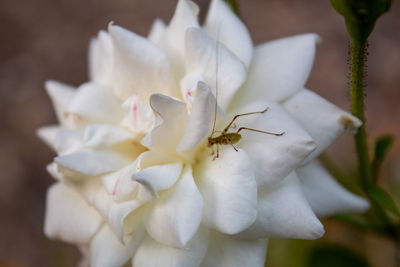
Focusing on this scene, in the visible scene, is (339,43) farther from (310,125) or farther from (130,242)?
(130,242)

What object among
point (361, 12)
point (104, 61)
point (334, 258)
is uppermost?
point (361, 12)

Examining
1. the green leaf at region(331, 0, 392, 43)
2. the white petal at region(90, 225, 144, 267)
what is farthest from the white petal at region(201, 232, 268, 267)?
the green leaf at region(331, 0, 392, 43)

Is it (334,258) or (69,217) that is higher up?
(69,217)

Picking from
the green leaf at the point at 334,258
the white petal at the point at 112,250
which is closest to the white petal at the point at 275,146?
the white petal at the point at 112,250

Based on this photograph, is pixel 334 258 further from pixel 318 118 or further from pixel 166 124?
pixel 166 124

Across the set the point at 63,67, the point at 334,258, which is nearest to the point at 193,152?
the point at 334,258

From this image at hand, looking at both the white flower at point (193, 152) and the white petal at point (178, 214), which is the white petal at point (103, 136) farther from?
the white petal at point (178, 214)
